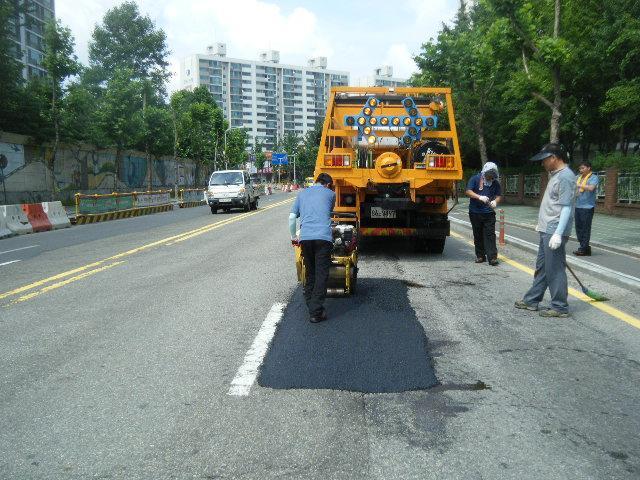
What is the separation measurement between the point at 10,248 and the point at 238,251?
247 inches

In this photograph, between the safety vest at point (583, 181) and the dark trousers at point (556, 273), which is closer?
the dark trousers at point (556, 273)

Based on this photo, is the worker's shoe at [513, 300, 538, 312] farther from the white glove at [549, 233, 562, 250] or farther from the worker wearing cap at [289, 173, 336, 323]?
the worker wearing cap at [289, 173, 336, 323]

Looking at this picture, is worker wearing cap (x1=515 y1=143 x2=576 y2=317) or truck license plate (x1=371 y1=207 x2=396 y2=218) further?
truck license plate (x1=371 y1=207 x2=396 y2=218)

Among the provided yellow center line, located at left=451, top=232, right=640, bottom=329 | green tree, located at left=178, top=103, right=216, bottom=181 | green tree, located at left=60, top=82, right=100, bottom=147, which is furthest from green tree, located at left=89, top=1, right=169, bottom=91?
yellow center line, located at left=451, top=232, right=640, bottom=329

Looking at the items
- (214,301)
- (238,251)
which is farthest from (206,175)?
(214,301)

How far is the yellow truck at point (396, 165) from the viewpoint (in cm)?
1095

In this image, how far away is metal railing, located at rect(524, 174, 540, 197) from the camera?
109 feet

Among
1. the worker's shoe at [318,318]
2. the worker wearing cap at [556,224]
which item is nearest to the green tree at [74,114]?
the worker's shoe at [318,318]

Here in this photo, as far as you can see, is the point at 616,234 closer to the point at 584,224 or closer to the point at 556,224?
the point at 584,224

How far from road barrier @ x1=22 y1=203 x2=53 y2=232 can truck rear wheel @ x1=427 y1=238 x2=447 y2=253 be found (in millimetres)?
14587

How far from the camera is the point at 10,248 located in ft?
49.6

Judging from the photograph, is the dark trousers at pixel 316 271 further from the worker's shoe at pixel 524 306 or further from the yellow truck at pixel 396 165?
the yellow truck at pixel 396 165

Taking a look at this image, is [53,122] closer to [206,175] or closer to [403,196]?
[403,196]

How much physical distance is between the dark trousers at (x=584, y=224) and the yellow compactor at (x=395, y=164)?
8.08 feet
